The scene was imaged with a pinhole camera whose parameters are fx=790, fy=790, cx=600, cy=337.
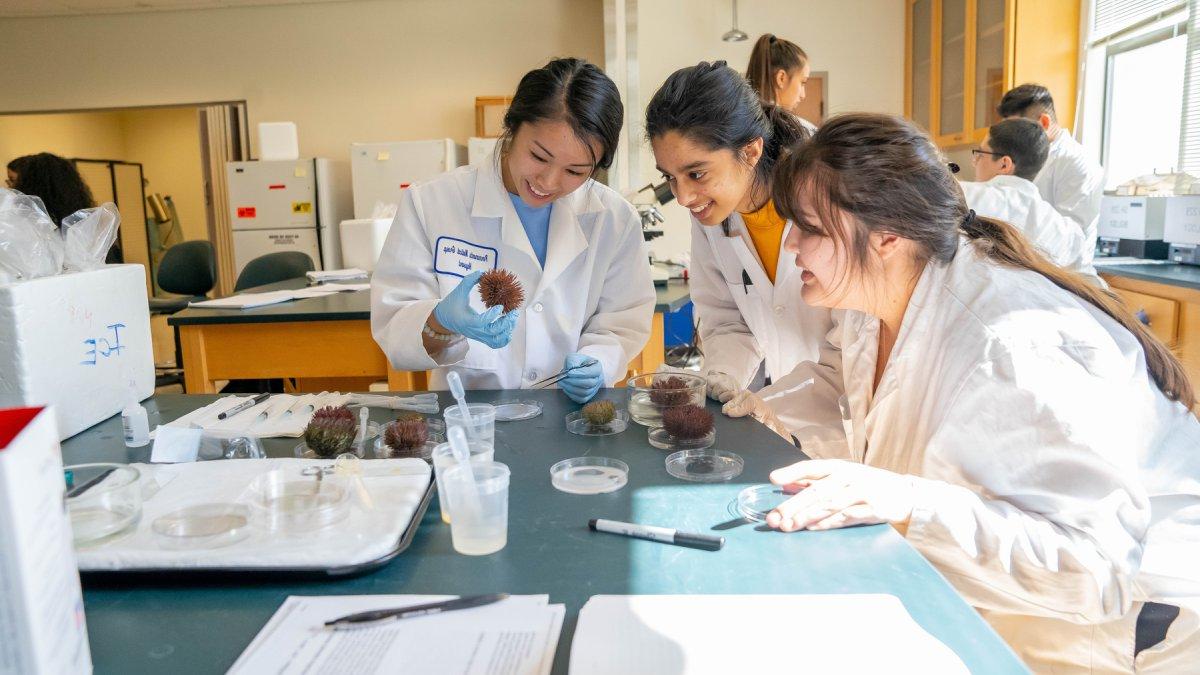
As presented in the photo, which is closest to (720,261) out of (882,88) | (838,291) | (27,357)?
(838,291)

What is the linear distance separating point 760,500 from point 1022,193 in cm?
254

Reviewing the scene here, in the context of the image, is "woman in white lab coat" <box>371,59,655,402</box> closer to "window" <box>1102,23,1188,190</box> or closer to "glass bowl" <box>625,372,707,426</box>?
"glass bowl" <box>625,372,707,426</box>

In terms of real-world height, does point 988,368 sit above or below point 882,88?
A: below

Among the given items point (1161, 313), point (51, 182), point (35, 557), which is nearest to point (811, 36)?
point (1161, 313)

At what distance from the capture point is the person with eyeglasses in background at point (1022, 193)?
285cm

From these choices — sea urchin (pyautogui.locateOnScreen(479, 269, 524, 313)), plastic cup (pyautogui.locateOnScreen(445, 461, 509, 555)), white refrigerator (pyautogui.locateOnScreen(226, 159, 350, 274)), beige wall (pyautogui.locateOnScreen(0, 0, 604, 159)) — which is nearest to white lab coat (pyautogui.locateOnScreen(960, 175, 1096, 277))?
sea urchin (pyautogui.locateOnScreen(479, 269, 524, 313))

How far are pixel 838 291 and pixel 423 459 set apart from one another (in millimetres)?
713

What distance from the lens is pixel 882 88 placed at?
585 cm

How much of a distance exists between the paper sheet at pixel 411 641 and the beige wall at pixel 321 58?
5981 millimetres

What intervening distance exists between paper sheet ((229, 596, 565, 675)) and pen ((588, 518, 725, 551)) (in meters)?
0.16

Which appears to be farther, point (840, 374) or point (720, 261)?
point (720, 261)

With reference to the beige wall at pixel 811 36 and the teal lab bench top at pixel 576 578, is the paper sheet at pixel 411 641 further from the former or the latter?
the beige wall at pixel 811 36

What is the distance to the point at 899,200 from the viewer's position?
3.89 ft

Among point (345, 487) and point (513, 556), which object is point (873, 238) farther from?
point (345, 487)
